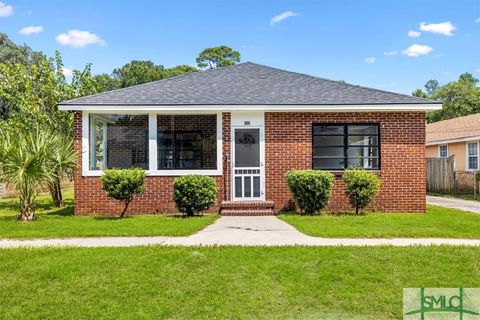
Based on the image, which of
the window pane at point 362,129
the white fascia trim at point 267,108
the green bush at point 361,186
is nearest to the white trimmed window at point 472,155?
the white fascia trim at point 267,108

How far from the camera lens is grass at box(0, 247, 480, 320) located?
427 centimetres

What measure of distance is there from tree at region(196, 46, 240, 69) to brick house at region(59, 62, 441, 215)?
43.6 metres

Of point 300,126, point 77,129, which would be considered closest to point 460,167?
point 300,126

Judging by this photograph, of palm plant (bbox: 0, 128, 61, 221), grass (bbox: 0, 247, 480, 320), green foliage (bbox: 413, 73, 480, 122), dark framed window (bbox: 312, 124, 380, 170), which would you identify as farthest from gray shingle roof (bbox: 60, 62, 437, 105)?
green foliage (bbox: 413, 73, 480, 122)

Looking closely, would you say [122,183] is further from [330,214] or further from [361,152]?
[361,152]

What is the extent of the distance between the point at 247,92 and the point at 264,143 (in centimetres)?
190

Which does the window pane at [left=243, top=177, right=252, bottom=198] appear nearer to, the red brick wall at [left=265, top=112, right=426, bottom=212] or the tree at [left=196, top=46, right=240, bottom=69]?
the red brick wall at [left=265, top=112, right=426, bottom=212]

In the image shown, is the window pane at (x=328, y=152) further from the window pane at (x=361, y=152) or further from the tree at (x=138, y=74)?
the tree at (x=138, y=74)

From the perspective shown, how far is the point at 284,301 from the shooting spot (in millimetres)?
4473

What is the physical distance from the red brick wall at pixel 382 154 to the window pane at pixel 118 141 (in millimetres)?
3894

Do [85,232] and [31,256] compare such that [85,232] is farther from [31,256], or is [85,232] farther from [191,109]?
[191,109]

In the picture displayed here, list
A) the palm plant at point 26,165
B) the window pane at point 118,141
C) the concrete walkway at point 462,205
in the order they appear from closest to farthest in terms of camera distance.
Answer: the palm plant at point 26,165
the window pane at point 118,141
the concrete walkway at point 462,205

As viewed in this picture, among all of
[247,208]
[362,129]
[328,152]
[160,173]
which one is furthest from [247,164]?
[362,129]

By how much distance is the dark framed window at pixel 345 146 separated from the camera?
12461mm
